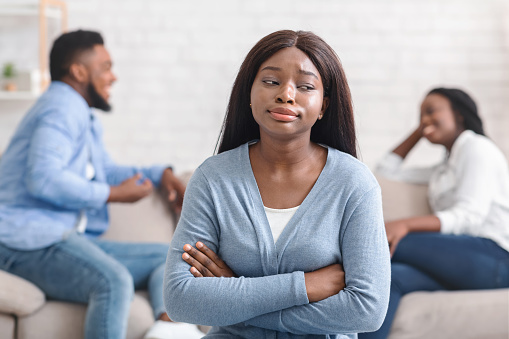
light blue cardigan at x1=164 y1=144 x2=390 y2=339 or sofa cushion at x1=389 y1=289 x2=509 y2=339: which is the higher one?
light blue cardigan at x1=164 y1=144 x2=390 y2=339

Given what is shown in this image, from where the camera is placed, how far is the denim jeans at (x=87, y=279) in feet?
6.43

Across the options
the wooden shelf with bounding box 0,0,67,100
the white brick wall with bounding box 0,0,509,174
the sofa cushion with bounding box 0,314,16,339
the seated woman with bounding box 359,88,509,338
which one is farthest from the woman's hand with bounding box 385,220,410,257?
the wooden shelf with bounding box 0,0,67,100

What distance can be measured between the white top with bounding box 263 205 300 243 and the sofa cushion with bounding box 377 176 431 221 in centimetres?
140

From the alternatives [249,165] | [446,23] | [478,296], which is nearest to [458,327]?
[478,296]

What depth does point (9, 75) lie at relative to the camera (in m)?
3.25

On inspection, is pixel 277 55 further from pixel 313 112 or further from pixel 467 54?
pixel 467 54

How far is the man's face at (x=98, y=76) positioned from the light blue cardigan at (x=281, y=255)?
118 cm

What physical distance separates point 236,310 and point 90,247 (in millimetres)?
1009

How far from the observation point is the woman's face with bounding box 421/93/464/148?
2.64 m

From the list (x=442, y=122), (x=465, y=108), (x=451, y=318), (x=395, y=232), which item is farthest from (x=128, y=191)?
(x=465, y=108)

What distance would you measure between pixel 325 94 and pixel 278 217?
0.98 ft

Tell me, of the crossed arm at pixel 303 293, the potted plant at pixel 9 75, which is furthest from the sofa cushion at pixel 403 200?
the potted plant at pixel 9 75

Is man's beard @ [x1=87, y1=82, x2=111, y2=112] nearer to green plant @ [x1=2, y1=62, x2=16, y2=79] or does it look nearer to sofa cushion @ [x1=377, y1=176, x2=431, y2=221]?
green plant @ [x1=2, y1=62, x2=16, y2=79]

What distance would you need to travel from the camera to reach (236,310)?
127 centimetres
